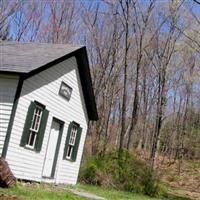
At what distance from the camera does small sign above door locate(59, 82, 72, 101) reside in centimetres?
1707

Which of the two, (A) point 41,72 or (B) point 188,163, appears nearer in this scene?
(A) point 41,72

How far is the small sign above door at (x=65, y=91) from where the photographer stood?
17066 millimetres

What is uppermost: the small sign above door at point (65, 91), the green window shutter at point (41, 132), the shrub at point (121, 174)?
the small sign above door at point (65, 91)

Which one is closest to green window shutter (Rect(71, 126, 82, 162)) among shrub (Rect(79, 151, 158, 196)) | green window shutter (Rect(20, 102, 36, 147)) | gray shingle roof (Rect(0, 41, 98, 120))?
gray shingle roof (Rect(0, 41, 98, 120))

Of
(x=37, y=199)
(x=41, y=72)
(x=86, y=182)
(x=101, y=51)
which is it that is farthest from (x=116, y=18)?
(x=37, y=199)

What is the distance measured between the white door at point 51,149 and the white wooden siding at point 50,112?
357 millimetres

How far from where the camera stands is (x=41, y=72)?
1535 centimetres

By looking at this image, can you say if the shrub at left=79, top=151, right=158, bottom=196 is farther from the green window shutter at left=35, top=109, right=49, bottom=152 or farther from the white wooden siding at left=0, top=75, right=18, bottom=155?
the white wooden siding at left=0, top=75, right=18, bottom=155

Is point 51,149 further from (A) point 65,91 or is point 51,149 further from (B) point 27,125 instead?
(B) point 27,125

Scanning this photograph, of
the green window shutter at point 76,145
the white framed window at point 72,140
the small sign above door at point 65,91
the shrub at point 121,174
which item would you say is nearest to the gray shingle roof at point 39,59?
the small sign above door at point 65,91

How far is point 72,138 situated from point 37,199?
28.6 feet

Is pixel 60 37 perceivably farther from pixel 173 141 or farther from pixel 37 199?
pixel 37 199

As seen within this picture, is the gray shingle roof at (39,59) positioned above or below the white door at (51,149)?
above

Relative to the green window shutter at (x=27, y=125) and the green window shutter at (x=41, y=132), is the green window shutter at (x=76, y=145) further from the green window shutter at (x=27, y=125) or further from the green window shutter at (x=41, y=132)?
the green window shutter at (x=27, y=125)
